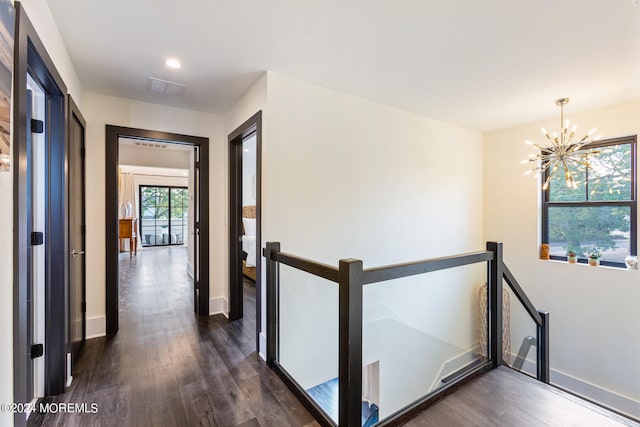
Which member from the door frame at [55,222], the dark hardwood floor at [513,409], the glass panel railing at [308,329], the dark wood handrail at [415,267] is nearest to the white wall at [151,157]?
the door frame at [55,222]

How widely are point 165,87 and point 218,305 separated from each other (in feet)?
8.33

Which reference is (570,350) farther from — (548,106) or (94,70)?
(94,70)

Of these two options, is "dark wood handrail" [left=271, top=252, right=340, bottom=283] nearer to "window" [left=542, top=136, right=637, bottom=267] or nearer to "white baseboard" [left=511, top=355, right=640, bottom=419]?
"window" [left=542, top=136, right=637, bottom=267]

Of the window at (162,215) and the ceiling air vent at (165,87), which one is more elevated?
the ceiling air vent at (165,87)

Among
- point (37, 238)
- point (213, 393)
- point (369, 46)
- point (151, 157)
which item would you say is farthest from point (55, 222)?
point (151, 157)

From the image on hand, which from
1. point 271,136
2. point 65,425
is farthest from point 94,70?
point 65,425

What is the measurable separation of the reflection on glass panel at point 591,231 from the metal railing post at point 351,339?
372 centimetres

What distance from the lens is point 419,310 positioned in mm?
3580

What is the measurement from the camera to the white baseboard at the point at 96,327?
9.51ft

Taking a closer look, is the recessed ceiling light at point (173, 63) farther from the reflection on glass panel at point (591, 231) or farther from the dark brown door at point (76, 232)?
the reflection on glass panel at point (591, 231)

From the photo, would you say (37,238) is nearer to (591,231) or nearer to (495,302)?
(495,302)

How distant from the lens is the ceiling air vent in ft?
8.71

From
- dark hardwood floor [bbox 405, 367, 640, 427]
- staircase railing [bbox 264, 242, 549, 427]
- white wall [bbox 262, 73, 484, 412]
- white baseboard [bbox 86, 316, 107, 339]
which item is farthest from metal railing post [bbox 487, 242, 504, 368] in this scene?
white baseboard [bbox 86, 316, 107, 339]

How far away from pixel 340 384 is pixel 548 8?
2531 mm
